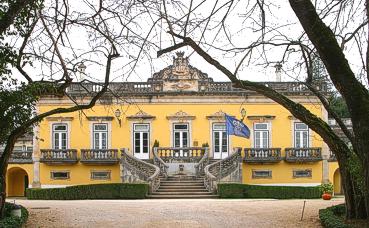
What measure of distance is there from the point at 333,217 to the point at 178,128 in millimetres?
19043

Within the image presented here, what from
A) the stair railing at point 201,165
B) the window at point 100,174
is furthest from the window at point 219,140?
the window at point 100,174

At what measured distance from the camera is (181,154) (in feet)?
96.9

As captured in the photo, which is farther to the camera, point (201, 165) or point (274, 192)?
point (201, 165)

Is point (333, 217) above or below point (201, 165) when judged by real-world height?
below

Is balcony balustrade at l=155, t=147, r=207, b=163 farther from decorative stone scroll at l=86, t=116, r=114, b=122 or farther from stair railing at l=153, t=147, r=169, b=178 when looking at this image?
decorative stone scroll at l=86, t=116, r=114, b=122

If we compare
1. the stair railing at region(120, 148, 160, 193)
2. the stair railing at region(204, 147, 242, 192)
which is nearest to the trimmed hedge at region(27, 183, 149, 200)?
the stair railing at region(120, 148, 160, 193)

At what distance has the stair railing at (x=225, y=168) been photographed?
25906 millimetres

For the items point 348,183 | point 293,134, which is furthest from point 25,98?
point 293,134

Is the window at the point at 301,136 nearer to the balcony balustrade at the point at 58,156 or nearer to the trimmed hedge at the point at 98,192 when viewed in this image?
the trimmed hedge at the point at 98,192

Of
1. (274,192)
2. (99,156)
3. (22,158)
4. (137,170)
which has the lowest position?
(274,192)

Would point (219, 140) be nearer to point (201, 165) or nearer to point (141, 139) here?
point (201, 165)

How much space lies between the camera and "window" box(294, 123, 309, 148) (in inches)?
1223

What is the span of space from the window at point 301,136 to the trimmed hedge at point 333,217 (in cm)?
1743

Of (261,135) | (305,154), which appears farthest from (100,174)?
(305,154)
